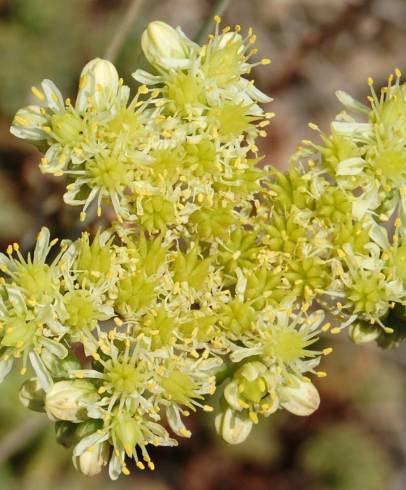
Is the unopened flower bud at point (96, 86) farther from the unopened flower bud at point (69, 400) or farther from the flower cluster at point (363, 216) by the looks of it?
the unopened flower bud at point (69, 400)

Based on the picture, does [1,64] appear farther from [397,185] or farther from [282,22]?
[397,185]

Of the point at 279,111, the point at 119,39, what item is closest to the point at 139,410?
the point at 119,39

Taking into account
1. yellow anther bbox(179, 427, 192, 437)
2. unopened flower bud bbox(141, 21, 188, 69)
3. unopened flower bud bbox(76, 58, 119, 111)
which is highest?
unopened flower bud bbox(141, 21, 188, 69)

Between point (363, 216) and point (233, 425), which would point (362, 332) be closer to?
point (363, 216)

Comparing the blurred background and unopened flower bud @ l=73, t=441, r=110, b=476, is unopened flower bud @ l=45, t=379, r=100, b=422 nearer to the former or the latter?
unopened flower bud @ l=73, t=441, r=110, b=476

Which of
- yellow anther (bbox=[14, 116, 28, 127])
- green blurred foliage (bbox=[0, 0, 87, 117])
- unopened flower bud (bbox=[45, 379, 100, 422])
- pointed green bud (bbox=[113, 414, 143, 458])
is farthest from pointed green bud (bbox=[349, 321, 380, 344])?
green blurred foliage (bbox=[0, 0, 87, 117])

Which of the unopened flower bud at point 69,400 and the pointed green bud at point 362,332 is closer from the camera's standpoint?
the unopened flower bud at point 69,400

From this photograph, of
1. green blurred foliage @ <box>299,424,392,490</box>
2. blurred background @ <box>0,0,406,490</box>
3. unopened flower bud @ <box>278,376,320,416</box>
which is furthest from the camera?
green blurred foliage @ <box>299,424,392,490</box>

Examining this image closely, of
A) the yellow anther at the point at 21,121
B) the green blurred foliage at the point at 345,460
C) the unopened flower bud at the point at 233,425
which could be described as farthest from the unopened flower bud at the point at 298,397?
the green blurred foliage at the point at 345,460
